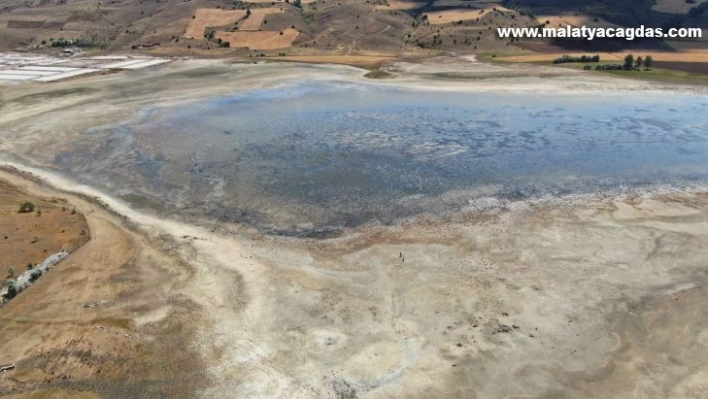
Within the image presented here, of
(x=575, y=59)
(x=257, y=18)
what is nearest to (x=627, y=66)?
(x=575, y=59)

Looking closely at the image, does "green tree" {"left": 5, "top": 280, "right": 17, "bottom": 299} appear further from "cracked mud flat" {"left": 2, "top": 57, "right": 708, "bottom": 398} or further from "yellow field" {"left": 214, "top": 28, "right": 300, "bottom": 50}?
"yellow field" {"left": 214, "top": 28, "right": 300, "bottom": 50}

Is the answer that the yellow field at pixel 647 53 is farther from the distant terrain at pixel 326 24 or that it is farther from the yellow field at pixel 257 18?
the yellow field at pixel 257 18

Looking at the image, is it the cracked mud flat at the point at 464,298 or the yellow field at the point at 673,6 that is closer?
the cracked mud flat at the point at 464,298

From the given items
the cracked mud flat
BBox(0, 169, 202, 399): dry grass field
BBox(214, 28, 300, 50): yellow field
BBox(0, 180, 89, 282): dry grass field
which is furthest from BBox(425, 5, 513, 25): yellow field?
BBox(0, 169, 202, 399): dry grass field

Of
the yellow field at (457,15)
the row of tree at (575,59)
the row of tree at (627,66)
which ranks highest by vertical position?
the yellow field at (457,15)

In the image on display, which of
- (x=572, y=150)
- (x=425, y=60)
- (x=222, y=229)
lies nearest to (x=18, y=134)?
(x=222, y=229)

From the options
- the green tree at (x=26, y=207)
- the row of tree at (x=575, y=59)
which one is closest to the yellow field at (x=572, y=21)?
the row of tree at (x=575, y=59)
